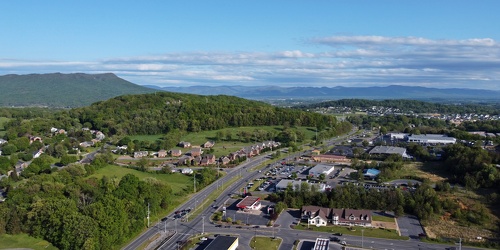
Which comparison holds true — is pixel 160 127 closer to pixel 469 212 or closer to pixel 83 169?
pixel 83 169

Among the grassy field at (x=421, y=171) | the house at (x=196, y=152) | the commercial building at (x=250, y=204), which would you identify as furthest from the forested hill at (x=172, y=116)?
the commercial building at (x=250, y=204)

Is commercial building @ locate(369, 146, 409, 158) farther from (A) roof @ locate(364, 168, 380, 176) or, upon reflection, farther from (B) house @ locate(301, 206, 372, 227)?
(B) house @ locate(301, 206, 372, 227)

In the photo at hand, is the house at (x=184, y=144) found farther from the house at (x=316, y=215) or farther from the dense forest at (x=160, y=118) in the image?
the house at (x=316, y=215)

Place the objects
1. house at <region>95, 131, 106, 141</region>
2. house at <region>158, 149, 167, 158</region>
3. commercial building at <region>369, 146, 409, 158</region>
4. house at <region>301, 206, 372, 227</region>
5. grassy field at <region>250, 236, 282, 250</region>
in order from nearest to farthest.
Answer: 1. grassy field at <region>250, 236, 282, 250</region>
2. house at <region>301, 206, 372, 227</region>
3. commercial building at <region>369, 146, 409, 158</region>
4. house at <region>158, 149, 167, 158</region>
5. house at <region>95, 131, 106, 141</region>

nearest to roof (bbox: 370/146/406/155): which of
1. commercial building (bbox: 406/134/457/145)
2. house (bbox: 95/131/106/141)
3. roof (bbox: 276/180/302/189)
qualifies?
commercial building (bbox: 406/134/457/145)

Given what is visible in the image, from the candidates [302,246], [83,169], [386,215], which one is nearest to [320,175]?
[386,215]

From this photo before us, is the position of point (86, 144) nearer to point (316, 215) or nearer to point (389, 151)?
point (389, 151)
